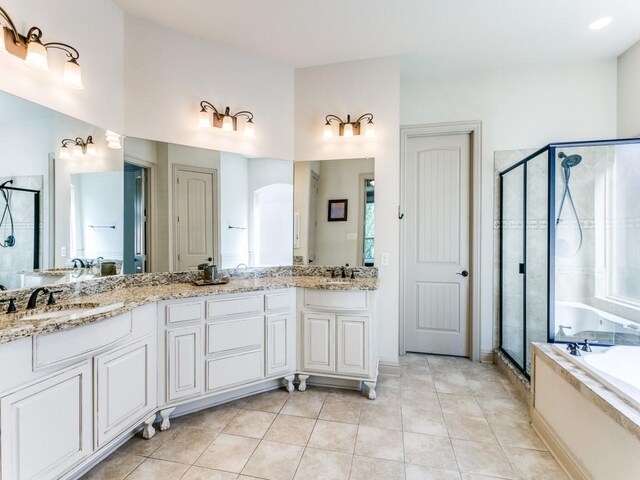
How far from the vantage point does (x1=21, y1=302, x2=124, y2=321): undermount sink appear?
1.54 metres

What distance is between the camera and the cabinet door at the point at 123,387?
1658 mm

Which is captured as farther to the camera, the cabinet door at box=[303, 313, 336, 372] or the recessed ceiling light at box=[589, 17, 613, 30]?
the cabinet door at box=[303, 313, 336, 372]

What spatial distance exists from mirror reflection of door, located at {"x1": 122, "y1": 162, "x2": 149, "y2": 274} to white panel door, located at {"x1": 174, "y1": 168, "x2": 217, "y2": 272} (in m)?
0.23

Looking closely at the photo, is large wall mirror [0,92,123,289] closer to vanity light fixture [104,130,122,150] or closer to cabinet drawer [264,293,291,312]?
vanity light fixture [104,130,122,150]

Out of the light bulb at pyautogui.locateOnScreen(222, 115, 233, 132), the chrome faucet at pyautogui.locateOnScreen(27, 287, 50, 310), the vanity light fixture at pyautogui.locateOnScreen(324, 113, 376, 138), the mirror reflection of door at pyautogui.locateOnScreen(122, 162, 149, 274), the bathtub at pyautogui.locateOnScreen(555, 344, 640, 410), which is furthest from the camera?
the vanity light fixture at pyautogui.locateOnScreen(324, 113, 376, 138)

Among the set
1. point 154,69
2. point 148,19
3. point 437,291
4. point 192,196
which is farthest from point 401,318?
point 148,19

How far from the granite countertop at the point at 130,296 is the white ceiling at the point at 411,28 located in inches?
79.4

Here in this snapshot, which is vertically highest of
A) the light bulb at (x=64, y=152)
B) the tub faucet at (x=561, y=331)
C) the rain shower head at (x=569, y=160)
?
the rain shower head at (x=569, y=160)

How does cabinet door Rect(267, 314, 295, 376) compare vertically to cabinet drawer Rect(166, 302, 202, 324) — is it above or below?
below

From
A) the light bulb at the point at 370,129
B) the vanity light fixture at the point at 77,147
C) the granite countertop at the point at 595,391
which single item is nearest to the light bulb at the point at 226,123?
the vanity light fixture at the point at 77,147

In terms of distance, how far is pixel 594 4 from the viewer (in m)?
2.21

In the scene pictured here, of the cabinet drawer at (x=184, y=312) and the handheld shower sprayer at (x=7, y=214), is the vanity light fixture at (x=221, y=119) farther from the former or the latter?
the cabinet drawer at (x=184, y=312)

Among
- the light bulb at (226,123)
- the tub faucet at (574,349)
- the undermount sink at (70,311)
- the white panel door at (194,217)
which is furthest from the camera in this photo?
the light bulb at (226,123)

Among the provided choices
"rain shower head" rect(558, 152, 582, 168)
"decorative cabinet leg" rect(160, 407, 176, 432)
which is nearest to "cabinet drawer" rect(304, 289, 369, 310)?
"decorative cabinet leg" rect(160, 407, 176, 432)
